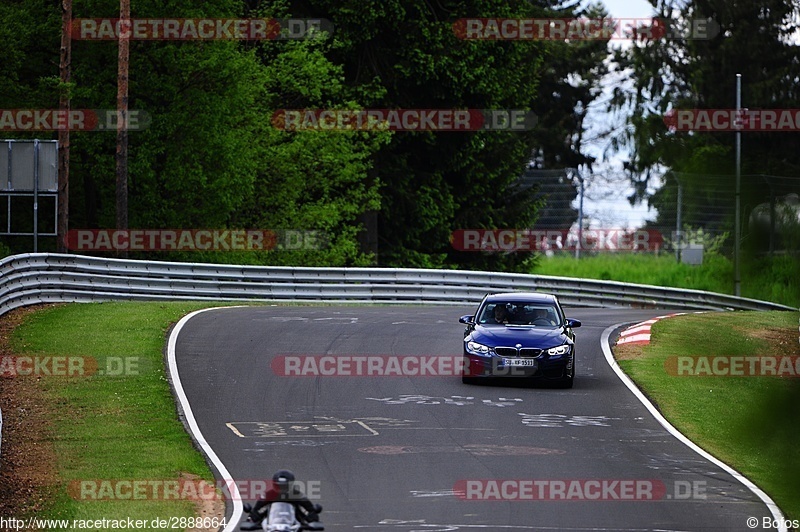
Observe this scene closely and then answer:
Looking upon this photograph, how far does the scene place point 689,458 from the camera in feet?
48.2

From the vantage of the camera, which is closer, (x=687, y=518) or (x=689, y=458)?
(x=687, y=518)

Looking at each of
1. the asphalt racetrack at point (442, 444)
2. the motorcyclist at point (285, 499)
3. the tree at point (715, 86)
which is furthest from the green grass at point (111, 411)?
the tree at point (715, 86)

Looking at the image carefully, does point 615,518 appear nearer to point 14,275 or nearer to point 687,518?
point 687,518

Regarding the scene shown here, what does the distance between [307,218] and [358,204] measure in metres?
2.80

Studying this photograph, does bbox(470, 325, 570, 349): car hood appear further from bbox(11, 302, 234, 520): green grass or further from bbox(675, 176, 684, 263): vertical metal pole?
bbox(675, 176, 684, 263): vertical metal pole

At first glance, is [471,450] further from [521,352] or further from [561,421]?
[521,352]

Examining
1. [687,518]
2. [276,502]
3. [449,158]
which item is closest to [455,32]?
[449,158]

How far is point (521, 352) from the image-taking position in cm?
1902

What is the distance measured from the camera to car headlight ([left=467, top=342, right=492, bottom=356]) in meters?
19.1
